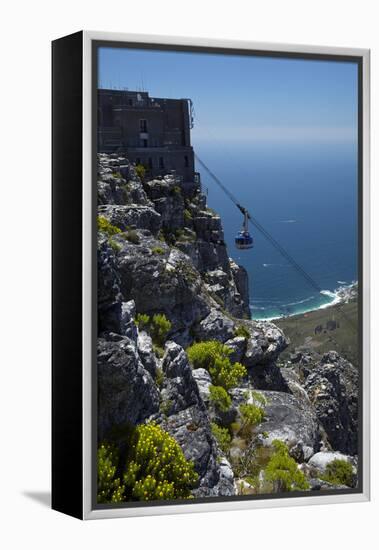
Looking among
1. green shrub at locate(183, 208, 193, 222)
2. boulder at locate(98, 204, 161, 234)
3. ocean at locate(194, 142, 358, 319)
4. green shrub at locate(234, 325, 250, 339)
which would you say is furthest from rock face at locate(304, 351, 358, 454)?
boulder at locate(98, 204, 161, 234)

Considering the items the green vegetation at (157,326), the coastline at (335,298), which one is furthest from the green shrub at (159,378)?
the coastline at (335,298)

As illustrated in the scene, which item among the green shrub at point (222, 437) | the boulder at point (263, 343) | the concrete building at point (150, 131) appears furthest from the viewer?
the boulder at point (263, 343)

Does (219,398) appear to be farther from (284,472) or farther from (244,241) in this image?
(244,241)

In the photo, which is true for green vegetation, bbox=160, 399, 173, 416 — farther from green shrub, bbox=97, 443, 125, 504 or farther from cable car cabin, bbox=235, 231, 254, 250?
cable car cabin, bbox=235, 231, 254, 250

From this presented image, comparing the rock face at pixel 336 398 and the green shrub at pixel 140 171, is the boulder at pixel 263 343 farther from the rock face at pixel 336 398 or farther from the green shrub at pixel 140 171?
the green shrub at pixel 140 171

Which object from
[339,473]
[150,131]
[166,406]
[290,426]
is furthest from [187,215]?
[339,473]

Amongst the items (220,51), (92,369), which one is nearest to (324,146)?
(220,51)

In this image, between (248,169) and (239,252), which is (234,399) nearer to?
(239,252)
